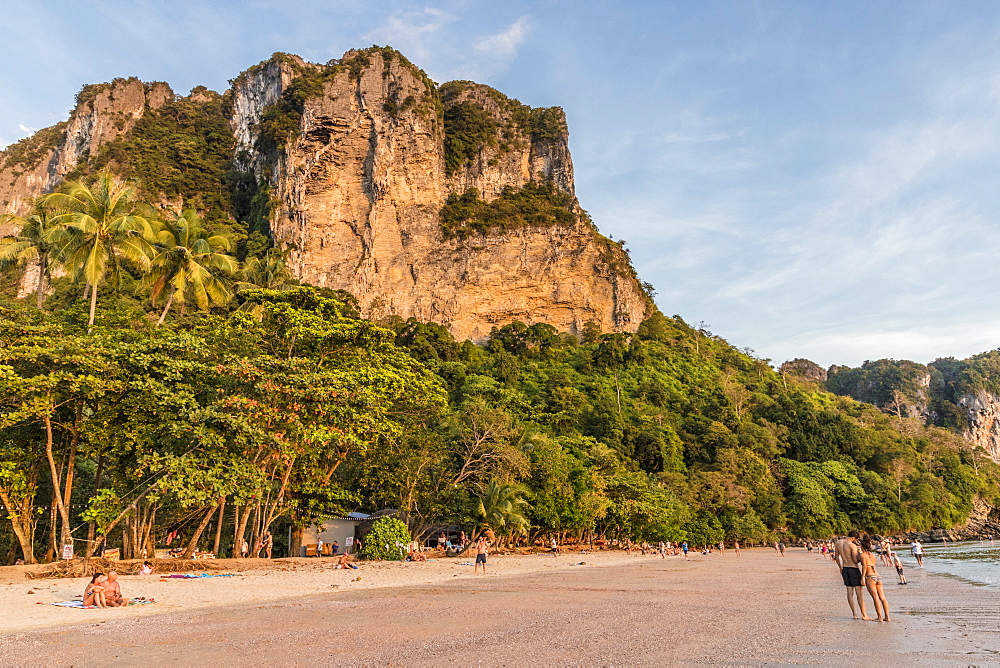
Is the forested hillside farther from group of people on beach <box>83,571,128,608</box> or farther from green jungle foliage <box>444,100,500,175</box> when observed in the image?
green jungle foliage <box>444,100,500,175</box>

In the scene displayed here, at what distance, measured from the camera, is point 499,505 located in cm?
2398

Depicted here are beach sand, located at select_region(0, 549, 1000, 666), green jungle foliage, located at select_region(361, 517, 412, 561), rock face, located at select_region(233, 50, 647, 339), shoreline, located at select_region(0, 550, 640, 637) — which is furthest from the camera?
rock face, located at select_region(233, 50, 647, 339)

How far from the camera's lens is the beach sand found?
551 cm

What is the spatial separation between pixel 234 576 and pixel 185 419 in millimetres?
3920

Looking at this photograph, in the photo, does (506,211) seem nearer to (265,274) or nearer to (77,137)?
(265,274)

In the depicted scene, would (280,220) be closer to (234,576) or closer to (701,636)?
(234,576)

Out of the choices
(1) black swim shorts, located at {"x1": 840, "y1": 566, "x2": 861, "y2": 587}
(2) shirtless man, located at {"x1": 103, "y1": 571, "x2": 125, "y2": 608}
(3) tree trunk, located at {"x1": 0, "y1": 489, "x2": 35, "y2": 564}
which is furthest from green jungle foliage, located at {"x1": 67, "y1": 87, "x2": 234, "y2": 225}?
(1) black swim shorts, located at {"x1": 840, "y1": 566, "x2": 861, "y2": 587}

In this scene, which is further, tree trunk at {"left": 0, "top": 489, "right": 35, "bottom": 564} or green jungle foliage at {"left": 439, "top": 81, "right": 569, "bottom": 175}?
green jungle foliage at {"left": 439, "top": 81, "right": 569, "bottom": 175}

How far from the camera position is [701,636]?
21.5 ft

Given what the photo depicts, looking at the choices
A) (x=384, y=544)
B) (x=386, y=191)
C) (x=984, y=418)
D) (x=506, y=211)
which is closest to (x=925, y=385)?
(x=984, y=418)

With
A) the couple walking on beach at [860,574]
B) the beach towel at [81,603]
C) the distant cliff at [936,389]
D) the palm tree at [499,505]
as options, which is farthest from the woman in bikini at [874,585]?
the distant cliff at [936,389]

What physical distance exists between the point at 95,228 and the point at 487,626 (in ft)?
63.7

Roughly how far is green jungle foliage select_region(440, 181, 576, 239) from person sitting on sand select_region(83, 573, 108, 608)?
181ft

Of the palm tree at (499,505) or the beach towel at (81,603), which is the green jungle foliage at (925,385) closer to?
the palm tree at (499,505)
